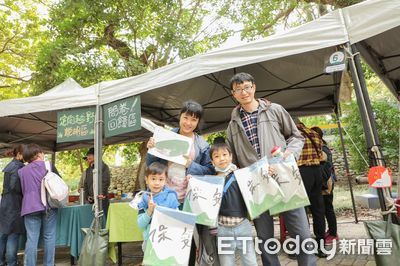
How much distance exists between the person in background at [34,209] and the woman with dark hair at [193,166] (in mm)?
2016

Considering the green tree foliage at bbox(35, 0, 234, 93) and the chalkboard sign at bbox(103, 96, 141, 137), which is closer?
the chalkboard sign at bbox(103, 96, 141, 137)

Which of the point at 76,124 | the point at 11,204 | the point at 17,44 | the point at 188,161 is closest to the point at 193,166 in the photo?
the point at 188,161

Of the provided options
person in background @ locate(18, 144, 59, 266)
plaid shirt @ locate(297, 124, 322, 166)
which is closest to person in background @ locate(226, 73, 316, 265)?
plaid shirt @ locate(297, 124, 322, 166)

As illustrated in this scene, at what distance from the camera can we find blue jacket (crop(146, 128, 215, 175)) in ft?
8.18

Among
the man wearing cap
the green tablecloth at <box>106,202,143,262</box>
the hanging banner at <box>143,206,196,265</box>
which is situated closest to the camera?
the hanging banner at <box>143,206,196,265</box>

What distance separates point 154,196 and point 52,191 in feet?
6.72

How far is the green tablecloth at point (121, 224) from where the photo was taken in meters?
3.88

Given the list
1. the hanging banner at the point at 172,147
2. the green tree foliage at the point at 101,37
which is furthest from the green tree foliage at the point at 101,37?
the hanging banner at the point at 172,147

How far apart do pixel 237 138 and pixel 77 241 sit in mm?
3318

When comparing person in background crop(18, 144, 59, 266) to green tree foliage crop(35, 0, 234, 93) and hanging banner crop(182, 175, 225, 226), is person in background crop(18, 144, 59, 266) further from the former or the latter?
green tree foliage crop(35, 0, 234, 93)

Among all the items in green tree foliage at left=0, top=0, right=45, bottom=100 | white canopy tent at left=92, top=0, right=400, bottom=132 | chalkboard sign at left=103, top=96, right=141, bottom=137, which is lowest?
chalkboard sign at left=103, top=96, right=141, bottom=137

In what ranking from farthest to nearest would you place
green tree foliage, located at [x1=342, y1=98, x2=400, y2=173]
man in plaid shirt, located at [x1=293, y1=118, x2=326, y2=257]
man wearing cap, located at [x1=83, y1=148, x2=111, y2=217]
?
green tree foliage, located at [x1=342, y1=98, x2=400, y2=173], man wearing cap, located at [x1=83, y1=148, x2=111, y2=217], man in plaid shirt, located at [x1=293, y1=118, x2=326, y2=257]

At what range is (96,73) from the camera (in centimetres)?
768

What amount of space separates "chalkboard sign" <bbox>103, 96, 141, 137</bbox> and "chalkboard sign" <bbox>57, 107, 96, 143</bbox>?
0.74 feet
